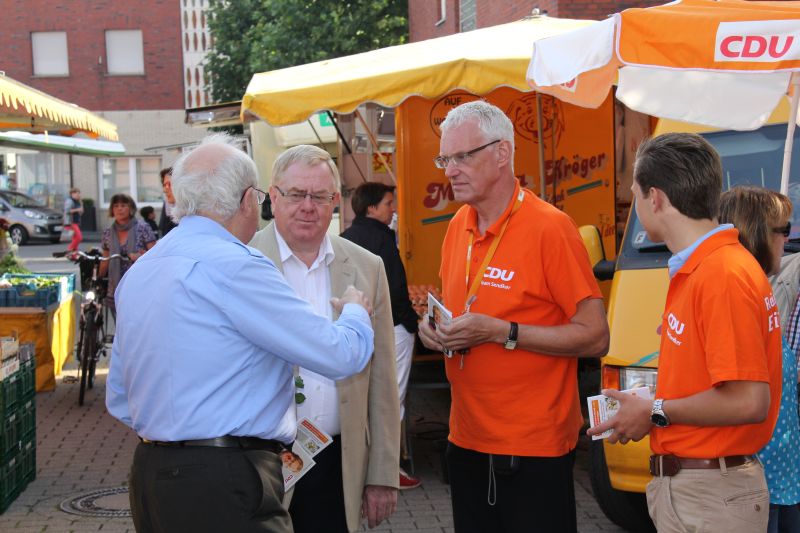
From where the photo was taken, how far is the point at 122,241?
1038 cm

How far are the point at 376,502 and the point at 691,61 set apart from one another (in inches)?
101

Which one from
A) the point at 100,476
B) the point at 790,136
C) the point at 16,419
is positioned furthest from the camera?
the point at 100,476

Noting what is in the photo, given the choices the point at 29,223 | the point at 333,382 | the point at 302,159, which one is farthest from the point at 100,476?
the point at 29,223

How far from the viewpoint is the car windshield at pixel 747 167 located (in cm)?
557

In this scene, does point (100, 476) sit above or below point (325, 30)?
below

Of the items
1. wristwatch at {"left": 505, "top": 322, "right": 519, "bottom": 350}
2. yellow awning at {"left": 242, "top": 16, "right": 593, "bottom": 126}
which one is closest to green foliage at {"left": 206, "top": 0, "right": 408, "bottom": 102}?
yellow awning at {"left": 242, "top": 16, "right": 593, "bottom": 126}

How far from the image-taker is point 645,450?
4863 millimetres

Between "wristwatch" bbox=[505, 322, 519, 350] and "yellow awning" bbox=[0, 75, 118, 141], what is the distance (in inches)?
224

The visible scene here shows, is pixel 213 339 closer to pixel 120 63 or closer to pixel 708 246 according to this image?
pixel 708 246

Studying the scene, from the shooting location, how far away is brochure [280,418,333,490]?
321 cm

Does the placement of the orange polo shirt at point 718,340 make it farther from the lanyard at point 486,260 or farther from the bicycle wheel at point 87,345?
the bicycle wheel at point 87,345

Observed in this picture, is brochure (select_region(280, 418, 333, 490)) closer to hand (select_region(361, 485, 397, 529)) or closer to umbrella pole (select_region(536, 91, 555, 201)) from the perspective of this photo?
hand (select_region(361, 485, 397, 529))

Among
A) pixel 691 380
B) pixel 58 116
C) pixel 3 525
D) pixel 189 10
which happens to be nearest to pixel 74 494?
pixel 3 525

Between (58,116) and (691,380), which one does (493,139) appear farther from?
(58,116)
